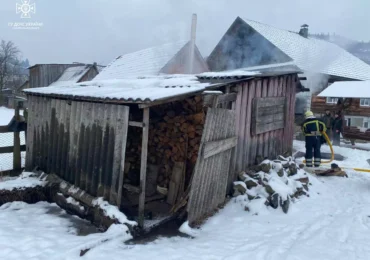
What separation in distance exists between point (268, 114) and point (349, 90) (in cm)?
1071

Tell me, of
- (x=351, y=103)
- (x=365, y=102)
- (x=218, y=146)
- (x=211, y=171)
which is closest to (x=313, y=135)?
(x=218, y=146)

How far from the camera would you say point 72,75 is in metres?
32.9

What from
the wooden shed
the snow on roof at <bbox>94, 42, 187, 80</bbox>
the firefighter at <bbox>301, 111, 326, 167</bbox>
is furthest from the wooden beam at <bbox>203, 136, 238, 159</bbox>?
A: the snow on roof at <bbox>94, 42, 187, 80</bbox>

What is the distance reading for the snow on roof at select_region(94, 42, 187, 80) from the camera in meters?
19.2

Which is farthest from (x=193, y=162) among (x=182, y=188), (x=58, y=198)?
(x=58, y=198)

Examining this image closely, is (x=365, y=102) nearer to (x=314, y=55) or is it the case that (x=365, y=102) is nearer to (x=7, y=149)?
(x=314, y=55)

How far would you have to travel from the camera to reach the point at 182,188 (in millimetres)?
6055

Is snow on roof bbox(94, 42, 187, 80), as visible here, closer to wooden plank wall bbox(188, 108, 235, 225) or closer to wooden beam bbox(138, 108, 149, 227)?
wooden plank wall bbox(188, 108, 235, 225)

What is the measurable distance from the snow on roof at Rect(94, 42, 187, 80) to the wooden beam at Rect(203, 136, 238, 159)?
1307 cm

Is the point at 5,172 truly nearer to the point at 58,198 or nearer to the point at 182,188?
the point at 58,198

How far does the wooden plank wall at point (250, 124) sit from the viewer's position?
21.3 feet

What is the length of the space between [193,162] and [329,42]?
27.2 meters

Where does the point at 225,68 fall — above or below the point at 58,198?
above

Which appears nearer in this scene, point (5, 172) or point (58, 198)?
point (58, 198)
